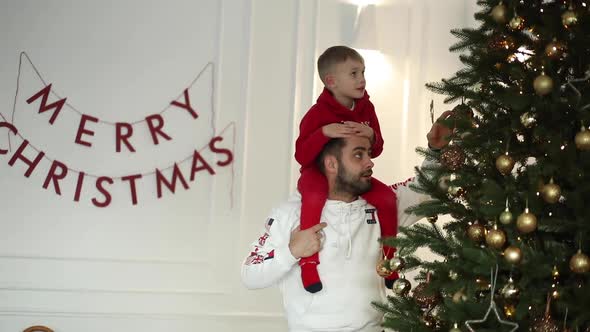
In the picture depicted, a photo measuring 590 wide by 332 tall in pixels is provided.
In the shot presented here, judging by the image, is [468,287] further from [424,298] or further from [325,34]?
[325,34]

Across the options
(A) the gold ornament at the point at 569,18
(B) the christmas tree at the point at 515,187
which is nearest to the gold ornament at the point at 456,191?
(B) the christmas tree at the point at 515,187

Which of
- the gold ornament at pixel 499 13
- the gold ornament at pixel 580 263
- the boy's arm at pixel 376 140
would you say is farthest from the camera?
the boy's arm at pixel 376 140

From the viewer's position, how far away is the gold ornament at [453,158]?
179cm

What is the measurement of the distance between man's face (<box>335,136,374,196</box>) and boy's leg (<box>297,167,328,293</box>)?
6 centimetres

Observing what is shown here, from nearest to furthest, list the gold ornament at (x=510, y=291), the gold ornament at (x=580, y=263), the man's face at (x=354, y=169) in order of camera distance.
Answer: the gold ornament at (x=580, y=263) → the gold ornament at (x=510, y=291) → the man's face at (x=354, y=169)

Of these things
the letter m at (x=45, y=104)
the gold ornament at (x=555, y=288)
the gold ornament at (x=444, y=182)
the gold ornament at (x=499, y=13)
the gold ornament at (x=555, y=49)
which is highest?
the gold ornament at (x=499, y=13)

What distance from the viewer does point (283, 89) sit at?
11.0 feet

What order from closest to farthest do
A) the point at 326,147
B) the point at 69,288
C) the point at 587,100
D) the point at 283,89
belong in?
the point at 587,100
the point at 326,147
the point at 69,288
the point at 283,89

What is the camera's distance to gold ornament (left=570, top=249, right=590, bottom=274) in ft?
4.85

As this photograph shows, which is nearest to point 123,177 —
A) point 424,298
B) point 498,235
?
point 424,298

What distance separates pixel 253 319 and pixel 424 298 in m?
1.54

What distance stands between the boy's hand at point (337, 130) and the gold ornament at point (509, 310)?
0.87 metres

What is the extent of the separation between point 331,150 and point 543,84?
3.07ft

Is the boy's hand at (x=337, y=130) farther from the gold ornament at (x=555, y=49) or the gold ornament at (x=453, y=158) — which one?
the gold ornament at (x=555, y=49)
